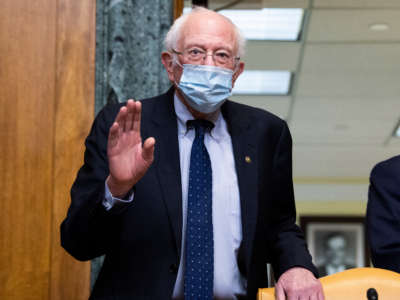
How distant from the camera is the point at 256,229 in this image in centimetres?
192

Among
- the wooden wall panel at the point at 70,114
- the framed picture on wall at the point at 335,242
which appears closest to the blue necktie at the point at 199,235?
the wooden wall panel at the point at 70,114

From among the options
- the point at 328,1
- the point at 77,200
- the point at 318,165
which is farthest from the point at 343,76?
A: the point at 77,200

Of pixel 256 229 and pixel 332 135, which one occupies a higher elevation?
pixel 256 229

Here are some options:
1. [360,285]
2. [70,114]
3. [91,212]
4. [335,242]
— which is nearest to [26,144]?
[70,114]

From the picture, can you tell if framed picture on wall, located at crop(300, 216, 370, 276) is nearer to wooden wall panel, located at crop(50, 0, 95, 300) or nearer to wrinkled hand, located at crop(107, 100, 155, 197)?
wooden wall panel, located at crop(50, 0, 95, 300)

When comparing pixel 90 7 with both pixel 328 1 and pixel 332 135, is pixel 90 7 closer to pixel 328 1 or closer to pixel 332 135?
pixel 328 1

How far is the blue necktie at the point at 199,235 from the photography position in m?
1.81

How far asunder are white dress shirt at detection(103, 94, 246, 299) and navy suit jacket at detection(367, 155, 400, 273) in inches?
16.7

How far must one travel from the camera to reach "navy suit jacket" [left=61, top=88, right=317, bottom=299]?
181 centimetres

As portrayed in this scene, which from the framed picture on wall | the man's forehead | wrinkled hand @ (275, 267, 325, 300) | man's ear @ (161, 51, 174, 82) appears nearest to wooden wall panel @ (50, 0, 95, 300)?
man's ear @ (161, 51, 174, 82)

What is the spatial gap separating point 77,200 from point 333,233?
939 centimetres

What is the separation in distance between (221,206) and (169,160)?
20cm

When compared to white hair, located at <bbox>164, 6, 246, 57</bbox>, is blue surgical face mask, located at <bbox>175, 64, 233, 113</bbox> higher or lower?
lower

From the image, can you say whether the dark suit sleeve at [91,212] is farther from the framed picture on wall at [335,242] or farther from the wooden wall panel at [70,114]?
the framed picture on wall at [335,242]
